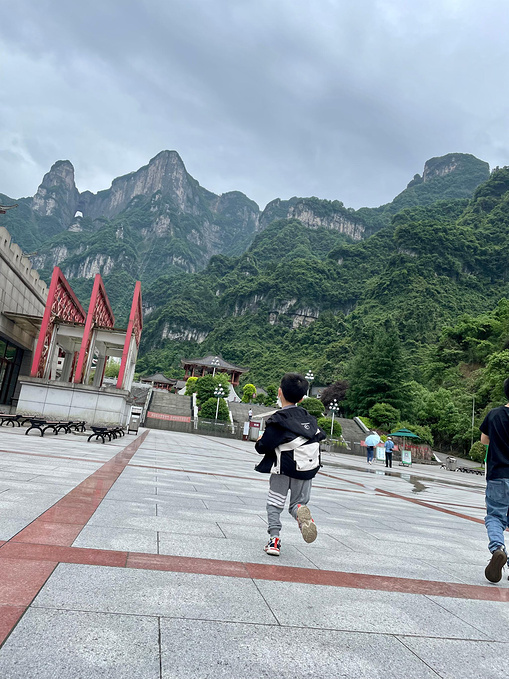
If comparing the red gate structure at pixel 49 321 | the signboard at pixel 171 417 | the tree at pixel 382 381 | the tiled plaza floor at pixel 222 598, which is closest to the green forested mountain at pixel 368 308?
the tree at pixel 382 381

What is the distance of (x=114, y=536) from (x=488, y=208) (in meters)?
145

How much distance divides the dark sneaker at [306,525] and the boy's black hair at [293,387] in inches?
33.4

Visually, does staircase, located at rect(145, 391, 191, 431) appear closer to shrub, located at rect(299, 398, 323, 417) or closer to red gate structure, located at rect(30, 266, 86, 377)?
shrub, located at rect(299, 398, 323, 417)

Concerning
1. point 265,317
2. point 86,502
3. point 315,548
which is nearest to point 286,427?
point 315,548

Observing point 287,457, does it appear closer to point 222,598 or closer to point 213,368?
point 222,598

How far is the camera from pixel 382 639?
6.71 ft

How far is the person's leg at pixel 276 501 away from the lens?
3.48 meters

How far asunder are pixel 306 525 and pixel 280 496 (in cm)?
37

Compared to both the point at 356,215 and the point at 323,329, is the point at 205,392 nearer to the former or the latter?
the point at 323,329

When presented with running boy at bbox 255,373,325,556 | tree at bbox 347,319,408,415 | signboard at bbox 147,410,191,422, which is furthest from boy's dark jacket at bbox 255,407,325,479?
tree at bbox 347,319,408,415

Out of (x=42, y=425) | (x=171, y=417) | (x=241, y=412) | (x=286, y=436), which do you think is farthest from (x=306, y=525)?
(x=241, y=412)

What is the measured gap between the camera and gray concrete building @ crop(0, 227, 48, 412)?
20.5 metres

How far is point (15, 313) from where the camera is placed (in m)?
21.3

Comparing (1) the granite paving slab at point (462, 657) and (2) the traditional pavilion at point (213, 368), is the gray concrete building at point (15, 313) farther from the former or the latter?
(2) the traditional pavilion at point (213, 368)
